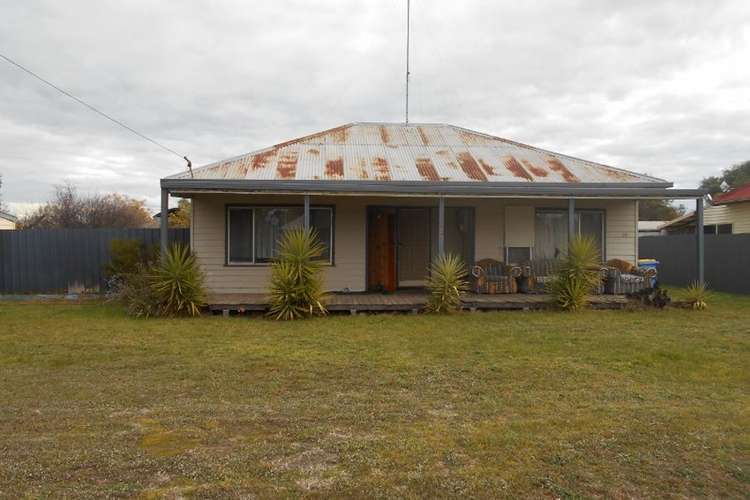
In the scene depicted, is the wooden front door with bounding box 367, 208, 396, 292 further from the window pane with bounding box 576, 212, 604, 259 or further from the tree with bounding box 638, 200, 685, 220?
the tree with bounding box 638, 200, 685, 220

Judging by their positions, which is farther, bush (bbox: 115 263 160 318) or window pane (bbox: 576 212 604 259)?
window pane (bbox: 576 212 604 259)

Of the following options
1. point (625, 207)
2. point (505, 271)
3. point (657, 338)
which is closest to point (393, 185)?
point (505, 271)

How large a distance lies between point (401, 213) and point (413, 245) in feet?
2.60

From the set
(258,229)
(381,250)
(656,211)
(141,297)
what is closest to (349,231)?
(381,250)

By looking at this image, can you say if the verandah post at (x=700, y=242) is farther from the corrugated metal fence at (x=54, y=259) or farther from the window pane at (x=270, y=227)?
the corrugated metal fence at (x=54, y=259)

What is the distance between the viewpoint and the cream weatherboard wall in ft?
38.6

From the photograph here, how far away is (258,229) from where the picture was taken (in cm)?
1188

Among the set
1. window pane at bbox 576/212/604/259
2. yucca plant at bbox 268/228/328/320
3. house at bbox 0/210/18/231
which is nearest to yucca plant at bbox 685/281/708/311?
window pane at bbox 576/212/604/259

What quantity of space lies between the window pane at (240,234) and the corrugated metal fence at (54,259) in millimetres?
2541

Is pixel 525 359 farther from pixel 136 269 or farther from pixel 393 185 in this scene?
pixel 136 269

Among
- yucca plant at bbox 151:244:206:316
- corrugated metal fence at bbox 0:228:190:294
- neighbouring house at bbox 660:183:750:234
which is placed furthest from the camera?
neighbouring house at bbox 660:183:750:234

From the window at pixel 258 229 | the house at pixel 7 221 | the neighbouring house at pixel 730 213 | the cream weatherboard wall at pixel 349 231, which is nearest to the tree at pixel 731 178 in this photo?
the neighbouring house at pixel 730 213

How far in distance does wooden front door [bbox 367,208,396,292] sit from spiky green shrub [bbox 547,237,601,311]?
3.63 meters

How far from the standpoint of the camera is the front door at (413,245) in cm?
1244
